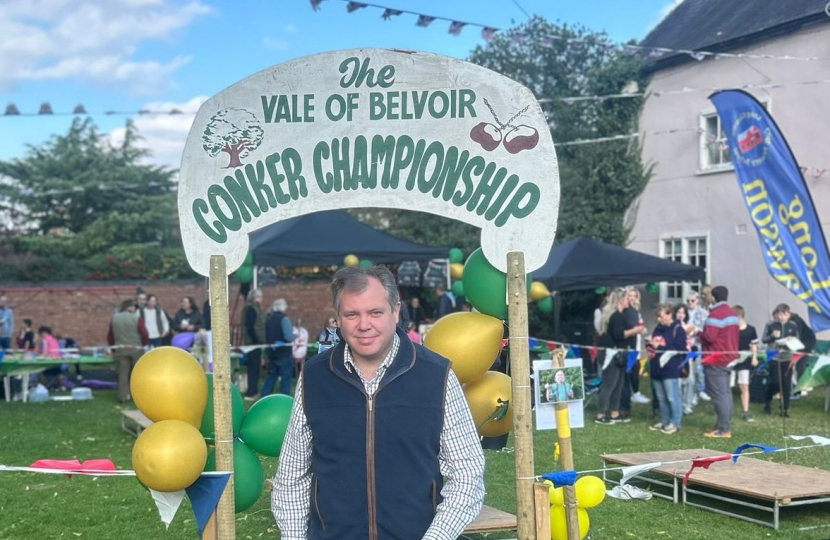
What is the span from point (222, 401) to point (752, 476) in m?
4.89

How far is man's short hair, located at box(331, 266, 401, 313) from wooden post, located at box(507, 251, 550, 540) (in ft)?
3.83

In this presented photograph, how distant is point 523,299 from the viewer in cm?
433

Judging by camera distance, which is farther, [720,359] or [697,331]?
[697,331]

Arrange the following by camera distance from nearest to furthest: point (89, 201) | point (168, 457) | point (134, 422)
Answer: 1. point (168, 457)
2. point (134, 422)
3. point (89, 201)

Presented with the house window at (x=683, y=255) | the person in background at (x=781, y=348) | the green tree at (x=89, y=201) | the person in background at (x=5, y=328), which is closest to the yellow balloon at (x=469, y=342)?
the person in background at (x=781, y=348)

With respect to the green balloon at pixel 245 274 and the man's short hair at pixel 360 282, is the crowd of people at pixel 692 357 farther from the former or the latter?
the man's short hair at pixel 360 282

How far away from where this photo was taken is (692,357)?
1181cm

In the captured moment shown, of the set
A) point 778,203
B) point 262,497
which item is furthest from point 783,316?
point 262,497

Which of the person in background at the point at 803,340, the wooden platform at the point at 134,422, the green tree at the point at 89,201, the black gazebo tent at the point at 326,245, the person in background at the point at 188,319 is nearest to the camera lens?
the wooden platform at the point at 134,422

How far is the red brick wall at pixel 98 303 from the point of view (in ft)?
70.8

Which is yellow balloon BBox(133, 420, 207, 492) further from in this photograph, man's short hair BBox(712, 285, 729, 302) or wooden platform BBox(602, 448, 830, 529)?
man's short hair BBox(712, 285, 729, 302)

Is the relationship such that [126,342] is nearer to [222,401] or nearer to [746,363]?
[746,363]

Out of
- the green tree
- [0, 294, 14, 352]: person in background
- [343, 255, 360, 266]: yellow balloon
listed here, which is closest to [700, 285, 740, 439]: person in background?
[343, 255, 360, 266]: yellow balloon

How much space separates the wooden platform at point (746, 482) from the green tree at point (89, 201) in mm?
24985
